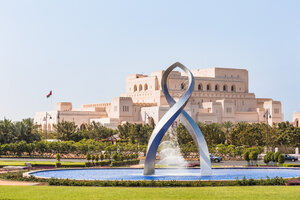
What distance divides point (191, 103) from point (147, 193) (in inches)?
2980

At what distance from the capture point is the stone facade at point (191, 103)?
3666 inches

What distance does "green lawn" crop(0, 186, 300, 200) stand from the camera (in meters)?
17.0

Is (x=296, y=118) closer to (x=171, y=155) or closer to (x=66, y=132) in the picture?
(x=66, y=132)

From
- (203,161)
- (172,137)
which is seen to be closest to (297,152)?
(172,137)

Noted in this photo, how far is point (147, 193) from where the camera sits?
58.3 feet

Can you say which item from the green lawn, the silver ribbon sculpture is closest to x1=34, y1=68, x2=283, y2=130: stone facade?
the silver ribbon sculpture

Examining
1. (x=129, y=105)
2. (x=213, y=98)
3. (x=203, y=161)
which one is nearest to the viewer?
(x=203, y=161)

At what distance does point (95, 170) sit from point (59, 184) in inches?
398

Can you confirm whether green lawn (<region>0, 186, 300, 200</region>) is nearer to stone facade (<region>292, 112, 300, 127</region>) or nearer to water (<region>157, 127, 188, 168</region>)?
water (<region>157, 127, 188, 168</region>)

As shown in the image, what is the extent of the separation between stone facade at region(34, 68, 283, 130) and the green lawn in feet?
222

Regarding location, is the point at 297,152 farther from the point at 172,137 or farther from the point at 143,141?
the point at 143,141

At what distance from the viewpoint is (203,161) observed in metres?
26.2

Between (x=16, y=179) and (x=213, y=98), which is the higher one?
(x=213, y=98)

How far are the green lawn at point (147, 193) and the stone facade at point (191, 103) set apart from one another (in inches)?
2665
